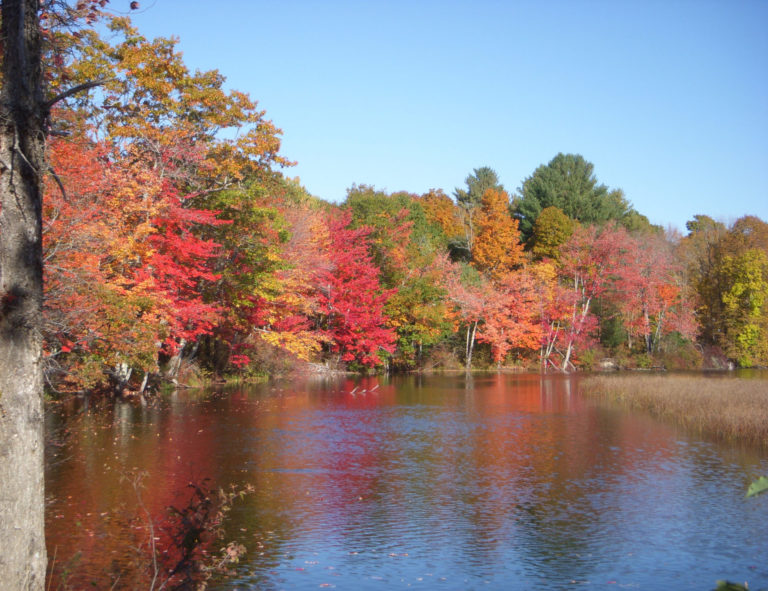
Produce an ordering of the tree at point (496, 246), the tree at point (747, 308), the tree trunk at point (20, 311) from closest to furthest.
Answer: the tree trunk at point (20, 311)
the tree at point (747, 308)
the tree at point (496, 246)

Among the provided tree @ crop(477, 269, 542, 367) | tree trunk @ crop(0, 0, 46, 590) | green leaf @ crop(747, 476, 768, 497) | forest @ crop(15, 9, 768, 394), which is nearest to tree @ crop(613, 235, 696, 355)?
forest @ crop(15, 9, 768, 394)

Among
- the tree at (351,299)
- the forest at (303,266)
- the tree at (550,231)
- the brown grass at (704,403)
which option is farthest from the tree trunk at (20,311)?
the tree at (550,231)

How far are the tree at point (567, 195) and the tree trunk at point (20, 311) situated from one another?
53.3 m

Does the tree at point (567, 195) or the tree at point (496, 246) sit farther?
the tree at point (567, 195)

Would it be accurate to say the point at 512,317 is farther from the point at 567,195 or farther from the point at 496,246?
the point at 567,195

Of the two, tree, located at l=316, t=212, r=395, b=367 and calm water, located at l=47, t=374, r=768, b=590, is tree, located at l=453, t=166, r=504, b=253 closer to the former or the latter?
tree, located at l=316, t=212, r=395, b=367

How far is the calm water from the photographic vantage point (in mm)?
8859

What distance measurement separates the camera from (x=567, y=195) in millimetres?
58094

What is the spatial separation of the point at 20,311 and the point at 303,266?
27382mm

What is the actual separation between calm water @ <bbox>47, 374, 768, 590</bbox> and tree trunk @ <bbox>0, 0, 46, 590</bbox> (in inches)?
85.8

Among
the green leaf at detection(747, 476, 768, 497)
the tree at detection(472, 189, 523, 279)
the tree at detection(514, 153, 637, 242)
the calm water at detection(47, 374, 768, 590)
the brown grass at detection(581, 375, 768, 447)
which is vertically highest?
the tree at detection(514, 153, 637, 242)

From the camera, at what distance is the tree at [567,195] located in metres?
57.6

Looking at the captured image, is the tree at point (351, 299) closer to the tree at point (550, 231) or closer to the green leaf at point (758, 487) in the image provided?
the tree at point (550, 231)

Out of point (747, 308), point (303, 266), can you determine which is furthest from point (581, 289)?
point (303, 266)
